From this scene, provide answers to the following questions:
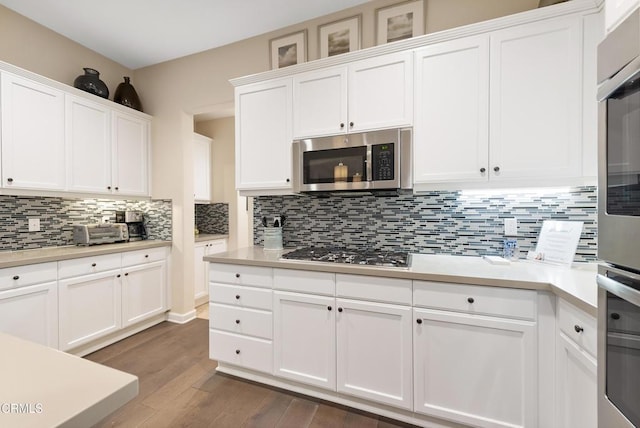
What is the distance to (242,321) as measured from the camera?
1.99 m

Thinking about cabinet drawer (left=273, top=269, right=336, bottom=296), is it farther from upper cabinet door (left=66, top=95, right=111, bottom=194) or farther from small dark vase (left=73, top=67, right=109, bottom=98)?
small dark vase (left=73, top=67, right=109, bottom=98)

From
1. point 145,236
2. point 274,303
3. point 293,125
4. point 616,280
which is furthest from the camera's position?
point 145,236

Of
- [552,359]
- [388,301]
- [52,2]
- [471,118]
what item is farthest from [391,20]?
[52,2]

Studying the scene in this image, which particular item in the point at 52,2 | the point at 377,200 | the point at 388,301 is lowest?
the point at 388,301

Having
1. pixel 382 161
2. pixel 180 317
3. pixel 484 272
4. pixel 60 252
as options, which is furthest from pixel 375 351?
pixel 60 252

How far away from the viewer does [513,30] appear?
5.29 feet

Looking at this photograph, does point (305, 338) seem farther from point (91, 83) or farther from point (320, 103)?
point (91, 83)

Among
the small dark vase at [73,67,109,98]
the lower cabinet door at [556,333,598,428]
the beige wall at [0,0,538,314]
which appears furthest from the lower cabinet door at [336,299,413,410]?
the small dark vase at [73,67,109,98]

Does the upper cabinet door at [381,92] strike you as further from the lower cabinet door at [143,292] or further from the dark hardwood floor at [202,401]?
the lower cabinet door at [143,292]

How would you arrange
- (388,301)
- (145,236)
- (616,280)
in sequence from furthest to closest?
(145,236), (388,301), (616,280)

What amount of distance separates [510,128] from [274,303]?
1.78 metres

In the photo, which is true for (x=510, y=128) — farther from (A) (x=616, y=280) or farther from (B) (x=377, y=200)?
(A) (x=616, y=280)

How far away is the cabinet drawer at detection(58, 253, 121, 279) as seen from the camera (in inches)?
87.8

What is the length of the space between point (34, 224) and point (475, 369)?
11.4 feet
